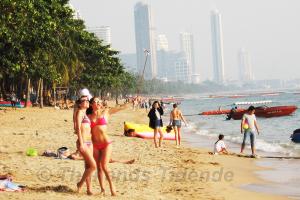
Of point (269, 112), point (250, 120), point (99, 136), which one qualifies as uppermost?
point (99, 136)

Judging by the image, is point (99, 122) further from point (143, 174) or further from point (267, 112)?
point (267, 112)

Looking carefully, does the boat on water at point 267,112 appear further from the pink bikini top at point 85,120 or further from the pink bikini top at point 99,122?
the pink bikini top at point 85,120

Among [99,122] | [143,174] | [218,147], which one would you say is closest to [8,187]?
[99,122]

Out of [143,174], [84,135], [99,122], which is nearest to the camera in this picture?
[84,135]

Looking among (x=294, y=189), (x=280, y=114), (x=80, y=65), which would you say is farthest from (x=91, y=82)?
(x=294, y=189)

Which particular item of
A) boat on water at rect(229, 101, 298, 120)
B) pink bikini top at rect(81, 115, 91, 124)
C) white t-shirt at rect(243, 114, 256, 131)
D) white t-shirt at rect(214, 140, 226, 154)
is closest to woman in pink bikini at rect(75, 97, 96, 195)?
pink bikini top at rect(81, 115, 91, 124)

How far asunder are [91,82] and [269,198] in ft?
204

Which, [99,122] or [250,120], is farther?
[250,120]

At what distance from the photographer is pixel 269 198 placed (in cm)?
1012

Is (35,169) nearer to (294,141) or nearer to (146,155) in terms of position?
(146,155)

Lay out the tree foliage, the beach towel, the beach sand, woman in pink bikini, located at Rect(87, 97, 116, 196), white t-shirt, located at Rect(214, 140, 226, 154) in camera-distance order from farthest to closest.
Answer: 1. the tree foliage
2. white t-shirt, located at Rect(214, 140, 226, 154)
3. the beach sand
4. the beach towel
5. woman in pink bikini, located at Rect(87, 97, 116, 196)

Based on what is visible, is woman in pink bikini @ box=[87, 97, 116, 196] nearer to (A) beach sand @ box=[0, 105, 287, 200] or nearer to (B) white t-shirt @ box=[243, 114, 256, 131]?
(A) beach sand @ box=[0, 105, 287, 200]

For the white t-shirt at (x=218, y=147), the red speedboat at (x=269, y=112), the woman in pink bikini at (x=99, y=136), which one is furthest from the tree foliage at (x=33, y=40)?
the red speedboat at (x=269, y=112)

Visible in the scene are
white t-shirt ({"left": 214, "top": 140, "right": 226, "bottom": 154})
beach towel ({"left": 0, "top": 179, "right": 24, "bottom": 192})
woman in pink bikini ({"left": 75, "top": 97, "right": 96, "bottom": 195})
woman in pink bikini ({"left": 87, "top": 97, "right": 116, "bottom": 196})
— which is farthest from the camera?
white t-shirt ({"left": 214, "top": 140, "right": 226, "bottom": 154})
